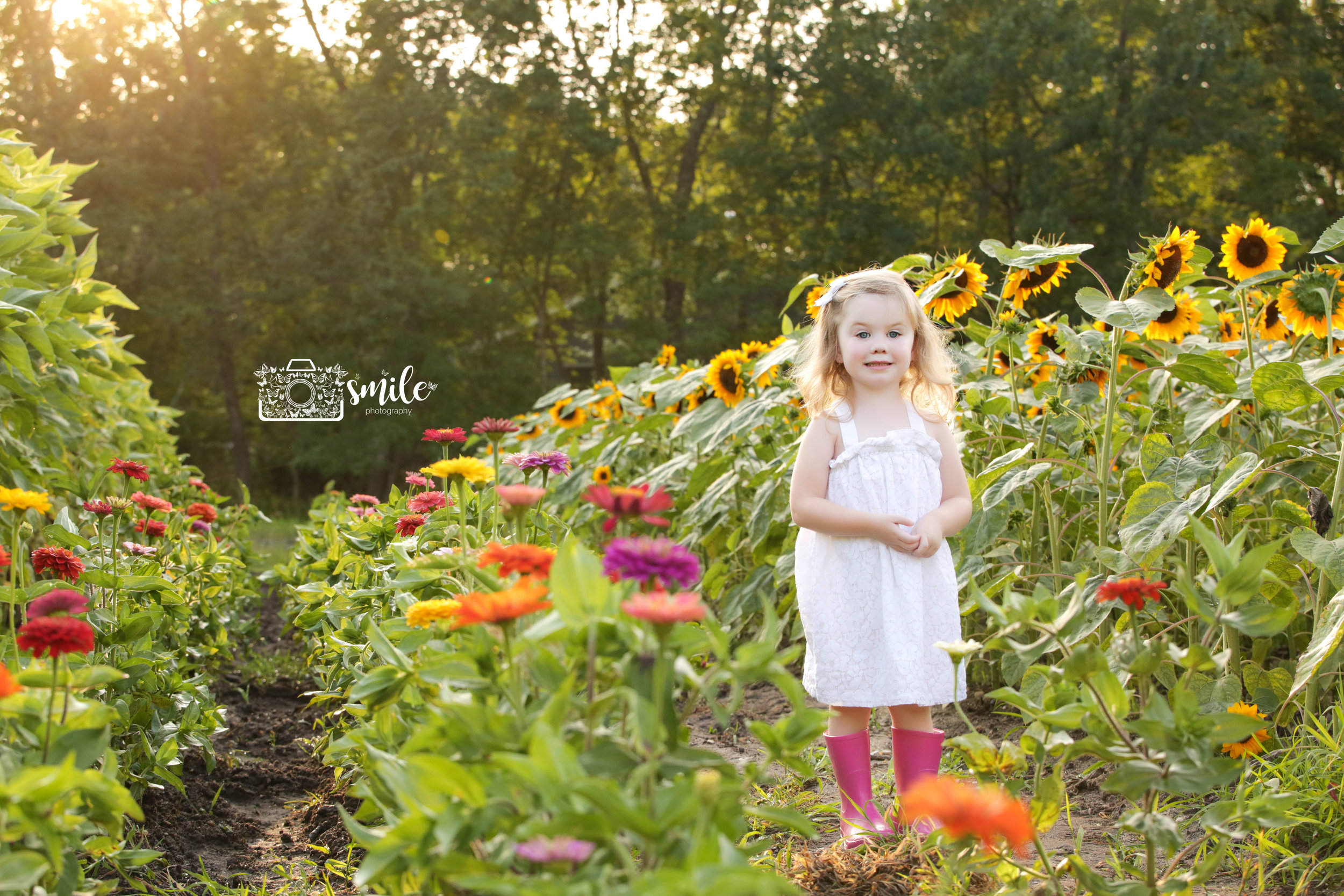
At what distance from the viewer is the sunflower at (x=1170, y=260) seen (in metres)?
2.26

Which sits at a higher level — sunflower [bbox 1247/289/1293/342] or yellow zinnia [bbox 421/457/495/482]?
sunflower [bbox 1247/289/1293/342]

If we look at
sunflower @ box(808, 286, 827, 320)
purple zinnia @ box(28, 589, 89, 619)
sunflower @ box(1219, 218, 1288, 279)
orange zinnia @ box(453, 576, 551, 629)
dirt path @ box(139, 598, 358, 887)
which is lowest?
dirt path @ box(139, 598, 358, 887)

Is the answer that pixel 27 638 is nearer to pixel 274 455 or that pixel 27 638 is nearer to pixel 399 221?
pixel 399 221

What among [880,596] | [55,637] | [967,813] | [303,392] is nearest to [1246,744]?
[880,596]

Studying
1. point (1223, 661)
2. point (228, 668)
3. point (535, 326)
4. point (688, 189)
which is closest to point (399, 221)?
point (535, 326)

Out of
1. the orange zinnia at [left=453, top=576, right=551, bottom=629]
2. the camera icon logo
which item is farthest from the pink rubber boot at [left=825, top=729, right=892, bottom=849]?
the camera icon logo

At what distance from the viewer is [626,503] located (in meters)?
1.04

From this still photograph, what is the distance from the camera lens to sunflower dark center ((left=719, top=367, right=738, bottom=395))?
3.43 meters

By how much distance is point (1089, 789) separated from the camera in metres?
2.23

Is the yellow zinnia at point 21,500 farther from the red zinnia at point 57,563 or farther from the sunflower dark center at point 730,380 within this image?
the sunflower dark center at point 730,380

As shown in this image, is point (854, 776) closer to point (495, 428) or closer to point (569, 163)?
point (495, 428)

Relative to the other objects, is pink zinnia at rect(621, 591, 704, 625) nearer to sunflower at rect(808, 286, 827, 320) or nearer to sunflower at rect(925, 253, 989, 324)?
sunflower at rect(808, 286, 827, 320)

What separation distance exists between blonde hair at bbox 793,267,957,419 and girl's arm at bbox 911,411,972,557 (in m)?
0.14

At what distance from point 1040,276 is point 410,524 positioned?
1814 mm
